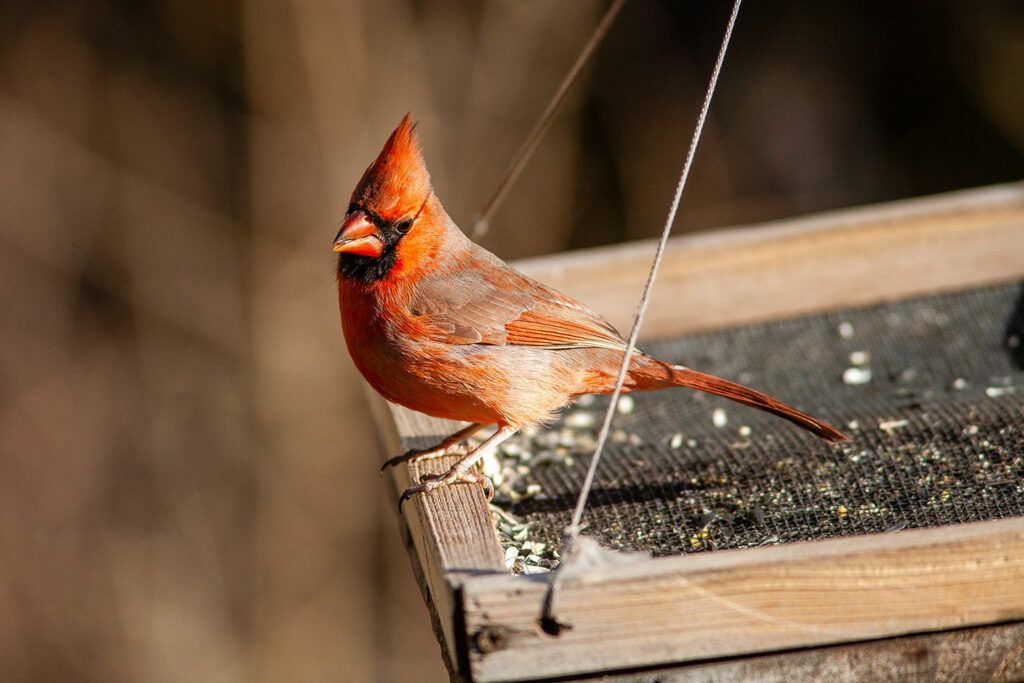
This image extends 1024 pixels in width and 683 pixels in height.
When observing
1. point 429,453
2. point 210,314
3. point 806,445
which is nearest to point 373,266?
point 429,453

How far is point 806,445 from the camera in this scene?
258cm

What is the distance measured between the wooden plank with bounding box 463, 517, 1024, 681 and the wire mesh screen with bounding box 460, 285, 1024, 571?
36 cm

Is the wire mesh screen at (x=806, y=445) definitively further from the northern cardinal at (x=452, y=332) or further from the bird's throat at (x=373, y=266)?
the bird's throat at (x=373, y=266)

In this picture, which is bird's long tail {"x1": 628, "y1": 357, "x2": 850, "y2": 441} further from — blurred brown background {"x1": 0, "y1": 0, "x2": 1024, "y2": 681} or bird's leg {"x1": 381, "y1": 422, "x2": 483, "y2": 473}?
blurred brown background {"x1": 0, "y1": 0, "x2": 1024, "y2": 681}

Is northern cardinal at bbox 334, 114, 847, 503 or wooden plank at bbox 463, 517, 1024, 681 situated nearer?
wooden plank at bbox 463, 517, 1024, 681

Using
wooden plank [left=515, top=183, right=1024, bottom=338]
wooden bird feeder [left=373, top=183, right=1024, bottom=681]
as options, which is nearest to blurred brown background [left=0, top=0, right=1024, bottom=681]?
wooden plank [left=515, top=183, right=1024, bottom=338]

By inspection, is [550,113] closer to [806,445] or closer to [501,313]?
[501,313]

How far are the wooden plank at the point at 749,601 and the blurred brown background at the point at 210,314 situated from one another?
12.2 ft

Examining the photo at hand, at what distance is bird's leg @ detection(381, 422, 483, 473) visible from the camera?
8.20 feet

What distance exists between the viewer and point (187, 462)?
17.7 feet

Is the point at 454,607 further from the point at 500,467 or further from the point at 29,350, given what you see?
the point at 29,350

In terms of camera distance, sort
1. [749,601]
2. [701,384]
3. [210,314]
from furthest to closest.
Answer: [210,314] < [701,384] < [749,601]

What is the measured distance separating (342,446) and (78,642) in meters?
1.46

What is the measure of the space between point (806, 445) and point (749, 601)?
93 centimetres
